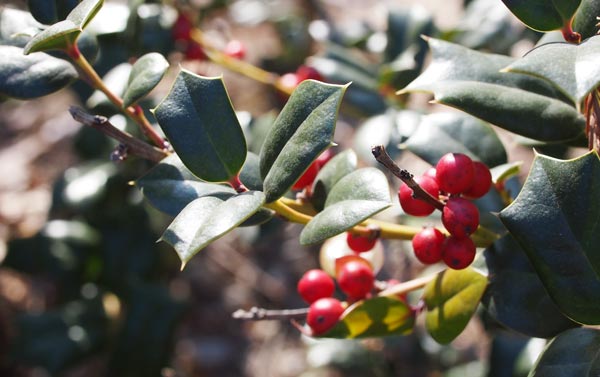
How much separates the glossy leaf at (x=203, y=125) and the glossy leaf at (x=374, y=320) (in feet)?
1.18

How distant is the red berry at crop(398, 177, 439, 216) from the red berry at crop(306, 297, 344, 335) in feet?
0.88

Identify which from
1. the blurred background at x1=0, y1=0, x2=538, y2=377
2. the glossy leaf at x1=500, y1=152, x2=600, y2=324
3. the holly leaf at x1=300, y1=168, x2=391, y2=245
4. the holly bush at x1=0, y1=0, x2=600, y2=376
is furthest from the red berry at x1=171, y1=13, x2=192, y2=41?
the glossy leaf at x1=500, y1=152, x2=600, y2=324

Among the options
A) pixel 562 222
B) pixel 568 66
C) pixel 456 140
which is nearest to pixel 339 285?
pixel 456 140

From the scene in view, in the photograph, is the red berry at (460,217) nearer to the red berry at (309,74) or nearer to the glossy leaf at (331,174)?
the glossy leaf at (331,174)

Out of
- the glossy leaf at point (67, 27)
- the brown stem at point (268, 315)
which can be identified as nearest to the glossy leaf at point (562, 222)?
the brown stem at point (268, 315)

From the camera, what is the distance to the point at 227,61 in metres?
2.00

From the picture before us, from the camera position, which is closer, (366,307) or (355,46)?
(366,307)

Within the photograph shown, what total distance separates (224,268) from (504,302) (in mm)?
2085

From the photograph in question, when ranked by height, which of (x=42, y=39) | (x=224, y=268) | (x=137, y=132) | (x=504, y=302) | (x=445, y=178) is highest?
(x=42, y=39)

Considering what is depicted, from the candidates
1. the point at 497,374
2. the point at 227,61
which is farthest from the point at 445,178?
the point at 227,61

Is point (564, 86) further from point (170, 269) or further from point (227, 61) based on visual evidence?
point (170, 269)

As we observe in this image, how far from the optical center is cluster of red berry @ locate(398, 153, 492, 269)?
974 millimetres

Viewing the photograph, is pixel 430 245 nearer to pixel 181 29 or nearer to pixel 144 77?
pixel 144 77

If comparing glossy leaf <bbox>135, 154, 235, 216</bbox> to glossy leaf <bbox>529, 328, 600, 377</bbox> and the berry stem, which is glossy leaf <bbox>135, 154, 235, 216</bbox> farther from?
glossy leaf <bbox>529, 328, 600, 377</bbox>
